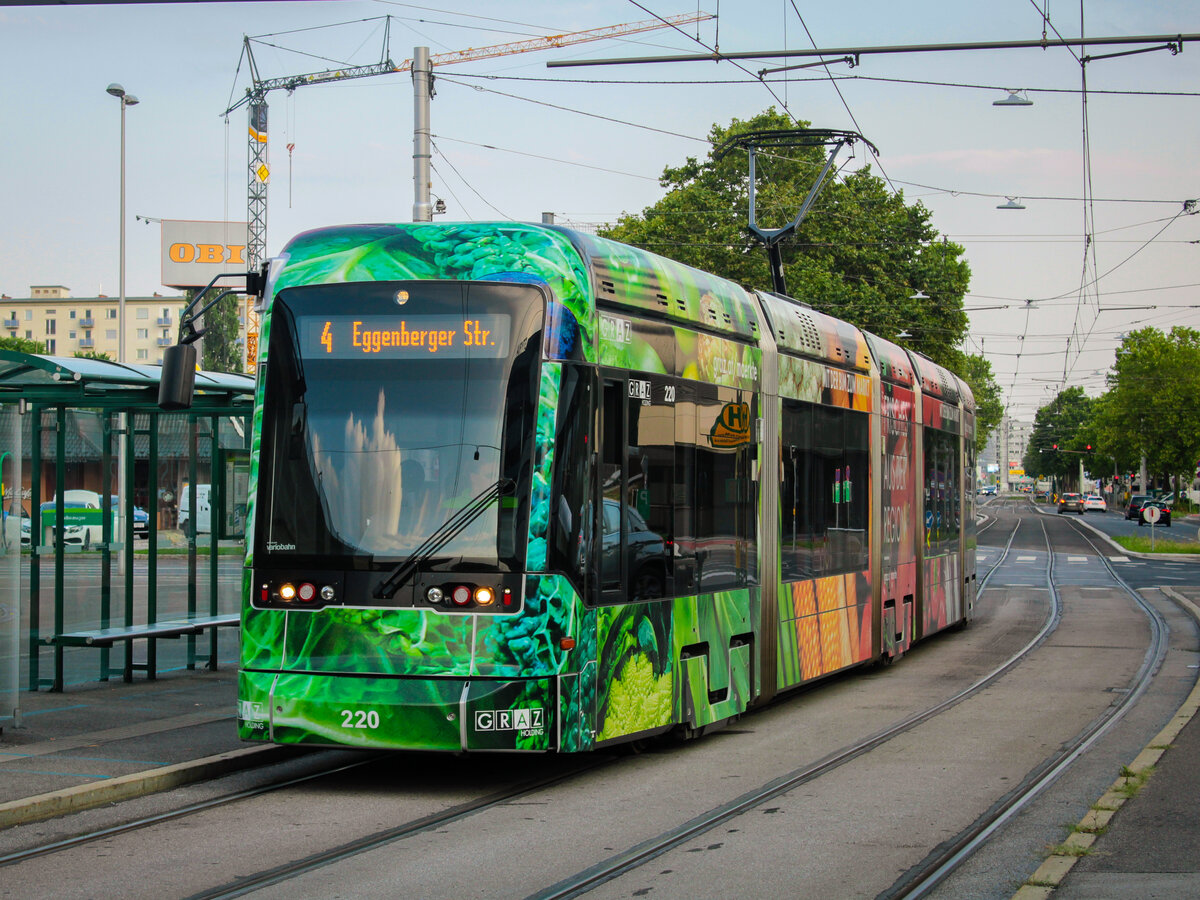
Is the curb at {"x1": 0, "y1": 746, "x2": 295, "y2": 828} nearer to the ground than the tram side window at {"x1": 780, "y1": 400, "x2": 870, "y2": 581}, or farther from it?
nearer to the ground

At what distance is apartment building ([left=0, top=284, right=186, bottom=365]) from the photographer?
5871 inches

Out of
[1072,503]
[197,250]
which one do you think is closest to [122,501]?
[197,250]

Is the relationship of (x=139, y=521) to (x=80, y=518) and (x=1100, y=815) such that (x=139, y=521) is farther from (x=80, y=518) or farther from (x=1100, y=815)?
(x=1100, y=815)

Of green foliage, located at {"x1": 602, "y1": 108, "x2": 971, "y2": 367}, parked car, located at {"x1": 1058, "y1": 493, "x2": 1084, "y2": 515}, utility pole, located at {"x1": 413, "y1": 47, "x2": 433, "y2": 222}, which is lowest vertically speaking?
parked car, located at {"x1": 1058, "y1": 493, "x2": 1084, "y2": 515}

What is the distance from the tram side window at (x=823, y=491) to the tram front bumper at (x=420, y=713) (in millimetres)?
3882

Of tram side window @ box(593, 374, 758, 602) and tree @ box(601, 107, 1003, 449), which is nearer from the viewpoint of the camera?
tram side window @ box(593, 374, 758, 602)

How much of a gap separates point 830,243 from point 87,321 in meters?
120

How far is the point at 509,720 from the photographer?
7.72m

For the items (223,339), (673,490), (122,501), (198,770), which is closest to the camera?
(198,770)

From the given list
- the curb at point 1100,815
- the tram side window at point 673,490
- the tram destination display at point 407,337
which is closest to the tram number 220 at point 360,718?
the tram side window at point 673,490

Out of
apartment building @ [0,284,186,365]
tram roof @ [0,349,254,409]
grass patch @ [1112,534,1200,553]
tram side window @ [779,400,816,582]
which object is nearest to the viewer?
tram roof @ [0,349,254,409]

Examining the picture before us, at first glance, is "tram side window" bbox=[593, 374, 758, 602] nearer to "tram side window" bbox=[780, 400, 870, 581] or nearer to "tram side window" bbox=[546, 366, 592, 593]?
"tram side window" bbox=[546, 366, 592, 593]

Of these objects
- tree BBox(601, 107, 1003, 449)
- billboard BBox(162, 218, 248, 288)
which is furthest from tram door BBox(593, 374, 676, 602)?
billboard BBox(162, 218, 248, 288)

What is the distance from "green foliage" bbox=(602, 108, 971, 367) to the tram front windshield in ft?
124
